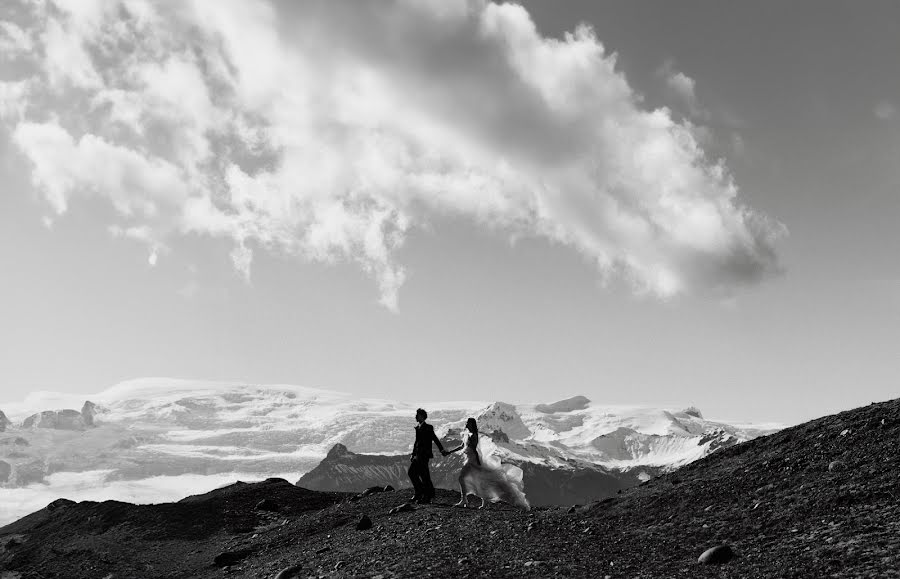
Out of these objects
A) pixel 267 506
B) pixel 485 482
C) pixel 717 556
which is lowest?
pixel 717 556

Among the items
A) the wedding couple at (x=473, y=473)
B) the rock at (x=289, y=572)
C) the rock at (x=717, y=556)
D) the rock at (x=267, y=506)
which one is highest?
the wedding couple at (x=473, y=473)

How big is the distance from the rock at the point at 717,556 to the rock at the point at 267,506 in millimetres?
27935

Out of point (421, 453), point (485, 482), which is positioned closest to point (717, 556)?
point (485, 482)

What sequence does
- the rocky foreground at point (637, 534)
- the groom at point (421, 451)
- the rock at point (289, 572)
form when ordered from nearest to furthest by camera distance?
1. the rocky foreground at point (637, 534)
2. the rock at point (289, 572)
3. the groom at point (421, 451)

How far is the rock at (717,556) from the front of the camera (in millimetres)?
16062

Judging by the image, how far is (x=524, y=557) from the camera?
57.8 ft

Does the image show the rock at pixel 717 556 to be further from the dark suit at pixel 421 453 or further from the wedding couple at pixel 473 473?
the dark suit at pixel 421 453

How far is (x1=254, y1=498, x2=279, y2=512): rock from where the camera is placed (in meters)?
38.9

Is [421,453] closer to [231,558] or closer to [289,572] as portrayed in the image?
[289,572]

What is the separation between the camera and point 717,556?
52.9ft

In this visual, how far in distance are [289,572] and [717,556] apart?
11.4m

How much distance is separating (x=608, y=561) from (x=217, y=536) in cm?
2338

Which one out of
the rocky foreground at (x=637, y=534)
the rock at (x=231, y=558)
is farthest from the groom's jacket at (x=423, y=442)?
the rock at (x=231, y=558)

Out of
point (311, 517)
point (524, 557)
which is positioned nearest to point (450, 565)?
point (524, 557)
